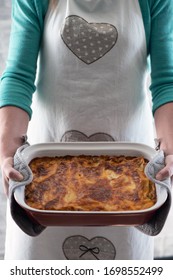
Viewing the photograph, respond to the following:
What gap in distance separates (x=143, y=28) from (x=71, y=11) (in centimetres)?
15

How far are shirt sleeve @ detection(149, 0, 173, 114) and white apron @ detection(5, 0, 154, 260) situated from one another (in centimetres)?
3

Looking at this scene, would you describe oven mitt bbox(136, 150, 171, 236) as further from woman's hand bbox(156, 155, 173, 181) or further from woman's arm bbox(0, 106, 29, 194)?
woman's arm bbox(0, 106, 29, 194)

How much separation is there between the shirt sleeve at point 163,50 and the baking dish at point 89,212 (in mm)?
119

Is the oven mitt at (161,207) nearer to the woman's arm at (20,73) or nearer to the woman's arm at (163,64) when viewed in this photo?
the woman's arm at (163,64)

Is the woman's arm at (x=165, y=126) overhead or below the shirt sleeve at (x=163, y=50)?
below

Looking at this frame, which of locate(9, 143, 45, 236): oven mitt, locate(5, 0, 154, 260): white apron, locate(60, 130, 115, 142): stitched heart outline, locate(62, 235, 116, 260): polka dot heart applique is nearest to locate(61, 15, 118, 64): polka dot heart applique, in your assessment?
locate(5, 0, 154, 260): white apron

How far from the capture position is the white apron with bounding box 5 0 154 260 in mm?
1155

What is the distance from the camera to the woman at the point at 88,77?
1150mm

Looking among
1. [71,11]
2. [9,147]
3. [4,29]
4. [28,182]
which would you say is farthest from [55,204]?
[4,29]

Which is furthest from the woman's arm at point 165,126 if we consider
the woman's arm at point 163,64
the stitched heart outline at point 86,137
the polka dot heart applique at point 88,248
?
the polka dot heart applique at point 88,248

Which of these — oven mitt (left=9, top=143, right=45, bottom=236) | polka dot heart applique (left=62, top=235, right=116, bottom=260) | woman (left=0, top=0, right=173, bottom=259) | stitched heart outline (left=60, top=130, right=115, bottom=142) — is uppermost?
woman (left=0, top=0, right=173, bottom=259)

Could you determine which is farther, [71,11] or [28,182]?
[71,11]
